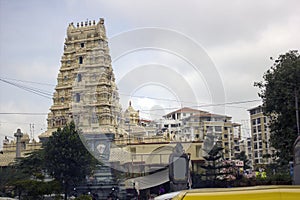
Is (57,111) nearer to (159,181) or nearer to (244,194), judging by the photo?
(159,181)

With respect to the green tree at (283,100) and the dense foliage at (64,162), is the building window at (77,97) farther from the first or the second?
the green tree at (283,100)

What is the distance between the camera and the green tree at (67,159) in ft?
101

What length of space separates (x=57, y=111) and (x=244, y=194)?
151 feet

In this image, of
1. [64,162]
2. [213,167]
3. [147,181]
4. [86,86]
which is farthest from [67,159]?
[86,86]

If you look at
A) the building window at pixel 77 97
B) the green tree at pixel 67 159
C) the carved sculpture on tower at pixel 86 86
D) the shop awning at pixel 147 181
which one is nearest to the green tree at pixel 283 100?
the shop awning at pixel 147 181

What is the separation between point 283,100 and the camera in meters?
21.0

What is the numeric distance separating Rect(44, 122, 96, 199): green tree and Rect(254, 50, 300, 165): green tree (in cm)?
1470

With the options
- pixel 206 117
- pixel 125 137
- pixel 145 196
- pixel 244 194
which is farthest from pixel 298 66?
pixel 206 117

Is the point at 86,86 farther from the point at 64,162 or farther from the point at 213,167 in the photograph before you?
the point at 213,167

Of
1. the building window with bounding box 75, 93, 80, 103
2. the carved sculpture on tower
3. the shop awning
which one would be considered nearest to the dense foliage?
the shop awning

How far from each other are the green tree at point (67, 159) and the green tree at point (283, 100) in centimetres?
1470

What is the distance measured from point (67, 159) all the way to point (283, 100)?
16.4m

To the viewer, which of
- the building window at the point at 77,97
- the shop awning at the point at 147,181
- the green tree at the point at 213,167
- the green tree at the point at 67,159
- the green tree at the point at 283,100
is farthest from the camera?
the building window at the point at 77,97

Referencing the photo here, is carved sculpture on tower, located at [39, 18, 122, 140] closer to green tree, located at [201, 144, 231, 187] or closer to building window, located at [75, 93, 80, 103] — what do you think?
building window, located at [75, 93, 80, 103]
